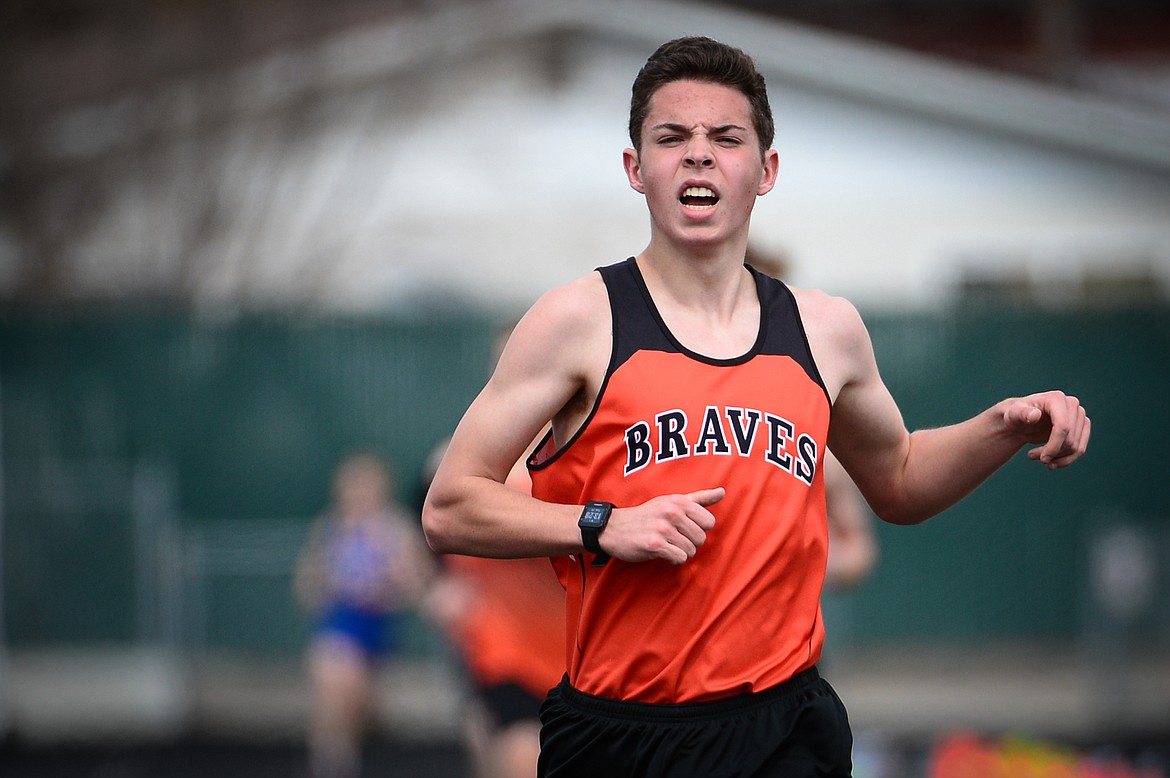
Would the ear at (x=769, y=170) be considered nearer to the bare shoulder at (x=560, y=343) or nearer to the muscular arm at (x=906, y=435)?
the muscular arm at (x=906, y=435)

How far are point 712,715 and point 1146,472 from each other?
32.5 ft

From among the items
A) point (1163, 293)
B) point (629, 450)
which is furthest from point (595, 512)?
point (1163, 293)

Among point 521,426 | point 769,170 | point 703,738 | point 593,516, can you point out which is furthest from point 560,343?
point 703,738

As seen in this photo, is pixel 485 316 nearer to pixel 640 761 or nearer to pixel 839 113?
pixel 839 113

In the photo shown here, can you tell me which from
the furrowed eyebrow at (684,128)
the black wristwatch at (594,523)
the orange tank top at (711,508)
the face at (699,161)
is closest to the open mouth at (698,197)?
the face at (699,161)

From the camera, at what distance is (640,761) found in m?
2.99

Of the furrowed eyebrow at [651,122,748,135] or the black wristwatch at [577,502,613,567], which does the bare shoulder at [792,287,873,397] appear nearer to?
the furrowed eyebrow at [651,122,748,135]

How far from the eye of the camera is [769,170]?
10.6 ft

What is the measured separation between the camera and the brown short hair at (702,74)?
312 cm

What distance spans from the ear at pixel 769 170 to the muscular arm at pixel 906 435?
268 mm

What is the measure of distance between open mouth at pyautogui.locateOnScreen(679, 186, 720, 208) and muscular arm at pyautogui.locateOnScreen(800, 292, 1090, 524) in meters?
0.36

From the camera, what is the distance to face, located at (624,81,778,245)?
3.05 metres

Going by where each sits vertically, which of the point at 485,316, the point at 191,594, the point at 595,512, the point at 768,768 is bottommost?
the point at 768,768

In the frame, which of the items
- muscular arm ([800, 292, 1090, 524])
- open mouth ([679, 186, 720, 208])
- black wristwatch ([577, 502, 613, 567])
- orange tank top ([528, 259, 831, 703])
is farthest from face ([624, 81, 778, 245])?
black wristwatch ([577, 502, 613, 567])
